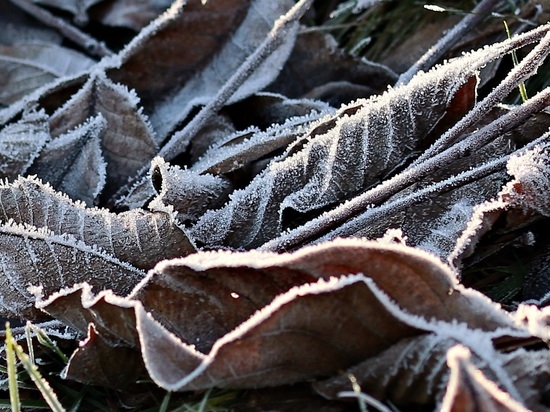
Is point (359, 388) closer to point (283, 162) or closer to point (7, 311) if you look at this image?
point (283, 162)

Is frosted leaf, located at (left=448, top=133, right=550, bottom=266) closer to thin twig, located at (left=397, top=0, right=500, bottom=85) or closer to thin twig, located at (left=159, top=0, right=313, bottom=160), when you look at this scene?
thin twig, located at (left=397, top=0, right=500, bottom=85)

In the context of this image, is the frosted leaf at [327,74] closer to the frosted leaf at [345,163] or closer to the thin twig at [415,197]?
the frosted leaf at [345,163]

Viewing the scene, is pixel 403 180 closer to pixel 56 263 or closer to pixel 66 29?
pixel 56 263

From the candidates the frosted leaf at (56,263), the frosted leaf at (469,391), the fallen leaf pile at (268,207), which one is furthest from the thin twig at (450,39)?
the frosted leaf at (469,391)

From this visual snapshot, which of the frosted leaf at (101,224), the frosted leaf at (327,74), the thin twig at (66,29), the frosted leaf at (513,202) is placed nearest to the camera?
the frosted leaf at (513,202)

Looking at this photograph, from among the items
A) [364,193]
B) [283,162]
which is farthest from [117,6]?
[364,193]

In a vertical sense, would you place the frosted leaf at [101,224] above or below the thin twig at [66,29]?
below
